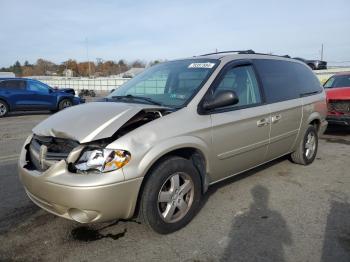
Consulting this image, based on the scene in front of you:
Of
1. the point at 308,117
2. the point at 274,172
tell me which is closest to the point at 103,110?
the point at 274,172

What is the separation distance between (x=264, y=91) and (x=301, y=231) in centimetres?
190

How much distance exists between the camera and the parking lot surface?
309 cm

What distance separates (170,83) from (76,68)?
363 ft

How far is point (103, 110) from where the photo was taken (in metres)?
3.54

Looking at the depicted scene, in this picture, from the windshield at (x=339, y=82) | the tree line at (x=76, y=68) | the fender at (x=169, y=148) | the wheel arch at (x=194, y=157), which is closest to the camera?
the fender at (x=169, y=148)

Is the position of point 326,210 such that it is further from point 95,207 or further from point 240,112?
point 95,207

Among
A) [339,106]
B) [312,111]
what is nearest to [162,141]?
[312,111]

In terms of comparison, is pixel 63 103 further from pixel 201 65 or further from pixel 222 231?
pixel 222 231

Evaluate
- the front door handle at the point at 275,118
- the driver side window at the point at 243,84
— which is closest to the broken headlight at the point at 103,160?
the driver side window at the point at 243,84

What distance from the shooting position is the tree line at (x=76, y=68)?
10206 centimetres

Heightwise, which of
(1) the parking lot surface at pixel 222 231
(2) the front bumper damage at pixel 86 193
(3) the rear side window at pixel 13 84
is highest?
(3) the rear side window at pixel 13 84

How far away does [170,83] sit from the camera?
14.1 ft

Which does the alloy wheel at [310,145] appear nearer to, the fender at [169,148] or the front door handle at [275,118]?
the front door handle at [275,118]

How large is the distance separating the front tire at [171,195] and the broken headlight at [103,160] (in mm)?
358
